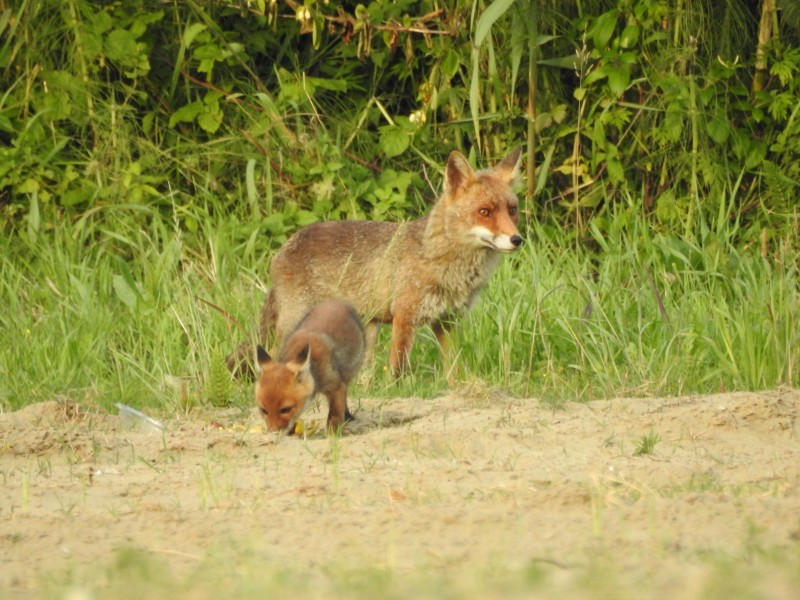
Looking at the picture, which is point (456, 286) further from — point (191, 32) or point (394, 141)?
point (191, 32)

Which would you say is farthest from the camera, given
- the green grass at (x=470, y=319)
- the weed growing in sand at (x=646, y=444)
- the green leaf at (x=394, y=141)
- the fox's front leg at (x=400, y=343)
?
the green leaf at (x=394, y=141)

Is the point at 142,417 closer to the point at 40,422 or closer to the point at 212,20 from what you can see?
the point at 40,422

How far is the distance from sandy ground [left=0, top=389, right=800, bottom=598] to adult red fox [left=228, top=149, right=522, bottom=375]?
1662 mm

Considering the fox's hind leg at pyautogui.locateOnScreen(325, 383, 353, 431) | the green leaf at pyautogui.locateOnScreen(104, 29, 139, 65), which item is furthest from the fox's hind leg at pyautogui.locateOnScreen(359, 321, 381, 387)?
the green leaf at pyautogui.locateOnScreen(104, 29, 139, 65)

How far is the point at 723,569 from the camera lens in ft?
9.28

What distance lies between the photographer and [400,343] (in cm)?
790

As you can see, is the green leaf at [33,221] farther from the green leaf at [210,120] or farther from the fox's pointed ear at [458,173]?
the fox's pointed ear at [458,173]

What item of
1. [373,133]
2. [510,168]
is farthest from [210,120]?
[510,168]

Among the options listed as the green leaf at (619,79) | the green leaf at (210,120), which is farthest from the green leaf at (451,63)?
the green leaf at (210,120)

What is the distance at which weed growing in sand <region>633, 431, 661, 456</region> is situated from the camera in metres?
4.93

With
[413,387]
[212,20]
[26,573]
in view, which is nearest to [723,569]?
[26,573]

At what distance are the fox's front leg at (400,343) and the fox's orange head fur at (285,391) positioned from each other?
75.8 inches

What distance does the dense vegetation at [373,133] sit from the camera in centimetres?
872

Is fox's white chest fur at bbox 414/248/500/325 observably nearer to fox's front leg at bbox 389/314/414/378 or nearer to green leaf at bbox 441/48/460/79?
fox's front leg at bbox 389/314/414/378
